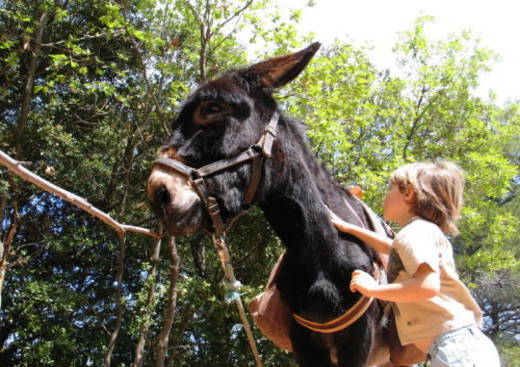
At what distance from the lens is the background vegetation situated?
28.9 ft

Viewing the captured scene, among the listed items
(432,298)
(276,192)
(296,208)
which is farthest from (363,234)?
(432,298)

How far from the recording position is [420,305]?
2.30 metres

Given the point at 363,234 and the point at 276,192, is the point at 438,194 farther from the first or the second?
the point at 276,192

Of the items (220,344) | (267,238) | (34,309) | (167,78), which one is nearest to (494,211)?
(267,238)

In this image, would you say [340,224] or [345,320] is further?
[340,224]

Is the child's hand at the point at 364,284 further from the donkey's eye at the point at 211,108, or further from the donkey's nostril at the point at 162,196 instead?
the donkey's eye at the point at 211,108

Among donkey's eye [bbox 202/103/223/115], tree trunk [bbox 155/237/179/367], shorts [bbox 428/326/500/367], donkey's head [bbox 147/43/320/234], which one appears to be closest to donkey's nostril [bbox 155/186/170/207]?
donkey's head [bbox 147/43/320/234]

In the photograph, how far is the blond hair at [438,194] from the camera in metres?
2.39

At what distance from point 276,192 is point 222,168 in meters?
0.51

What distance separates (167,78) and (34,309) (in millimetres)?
6037

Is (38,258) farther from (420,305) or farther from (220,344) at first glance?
(420,305)

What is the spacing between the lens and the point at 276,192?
9.13 feet

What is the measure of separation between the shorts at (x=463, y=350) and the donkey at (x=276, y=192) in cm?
70

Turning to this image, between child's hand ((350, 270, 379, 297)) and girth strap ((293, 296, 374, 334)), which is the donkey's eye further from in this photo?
girth strap ((293, 296, 374, 334))
